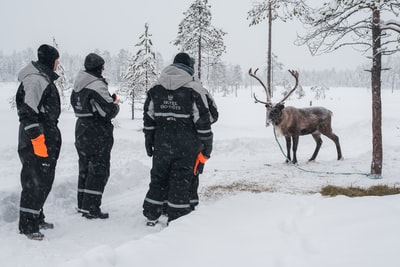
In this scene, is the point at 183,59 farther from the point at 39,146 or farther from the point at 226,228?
the point at 226,228

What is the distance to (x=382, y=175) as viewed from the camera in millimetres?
7988

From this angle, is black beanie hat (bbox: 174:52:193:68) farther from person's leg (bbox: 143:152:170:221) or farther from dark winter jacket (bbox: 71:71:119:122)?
person's leg (bbox: 143:152:170:221)

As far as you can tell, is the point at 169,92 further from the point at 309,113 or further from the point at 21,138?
the point at 309,113

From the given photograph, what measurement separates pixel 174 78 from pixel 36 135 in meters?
1.95

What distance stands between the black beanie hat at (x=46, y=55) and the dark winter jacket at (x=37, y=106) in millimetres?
85

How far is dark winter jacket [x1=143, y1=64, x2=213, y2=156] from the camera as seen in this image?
4770mm

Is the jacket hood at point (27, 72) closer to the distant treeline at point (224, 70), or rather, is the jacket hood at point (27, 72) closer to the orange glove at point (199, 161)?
the orange glove at point (199, 161)

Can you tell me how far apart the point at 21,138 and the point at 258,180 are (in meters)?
4.84

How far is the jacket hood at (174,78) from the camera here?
15.7 ft

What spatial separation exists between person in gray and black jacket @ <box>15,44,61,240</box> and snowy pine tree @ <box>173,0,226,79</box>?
19756 millimetres

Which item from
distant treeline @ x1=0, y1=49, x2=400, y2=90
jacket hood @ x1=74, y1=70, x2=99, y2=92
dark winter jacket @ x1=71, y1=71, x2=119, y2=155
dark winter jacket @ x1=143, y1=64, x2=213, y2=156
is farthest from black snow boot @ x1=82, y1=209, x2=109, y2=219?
distant treeline @ x1=0, y1=49, x2=400, y2=90

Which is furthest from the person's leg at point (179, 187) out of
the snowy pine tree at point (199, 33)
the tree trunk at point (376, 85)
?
the snowy pine tree at point (199, 33)

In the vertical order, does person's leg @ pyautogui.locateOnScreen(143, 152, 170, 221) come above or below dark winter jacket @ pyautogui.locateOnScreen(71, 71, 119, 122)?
below

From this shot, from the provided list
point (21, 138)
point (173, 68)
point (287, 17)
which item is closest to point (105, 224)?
point (21, 138)
